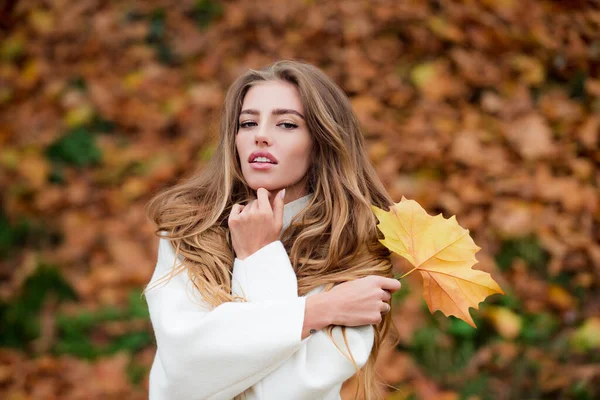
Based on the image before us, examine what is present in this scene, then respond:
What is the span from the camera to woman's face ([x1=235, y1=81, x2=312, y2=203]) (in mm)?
1834

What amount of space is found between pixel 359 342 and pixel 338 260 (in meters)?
0.26

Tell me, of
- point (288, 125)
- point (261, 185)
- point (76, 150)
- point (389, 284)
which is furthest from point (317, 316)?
point (76, 150)

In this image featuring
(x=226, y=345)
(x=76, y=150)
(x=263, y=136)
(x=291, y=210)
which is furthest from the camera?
(x=76, y=150)

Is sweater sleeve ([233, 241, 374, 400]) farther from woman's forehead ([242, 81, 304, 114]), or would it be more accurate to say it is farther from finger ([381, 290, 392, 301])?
woman's forehead ([242, 81, 304, 114])

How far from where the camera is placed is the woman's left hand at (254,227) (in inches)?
69.2

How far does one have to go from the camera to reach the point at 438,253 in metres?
1.71

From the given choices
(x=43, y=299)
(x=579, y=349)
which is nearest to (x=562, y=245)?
(x=579, y=349)

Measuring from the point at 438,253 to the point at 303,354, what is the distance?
436mm

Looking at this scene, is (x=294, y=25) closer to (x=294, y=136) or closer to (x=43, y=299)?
(x=43, y=299)

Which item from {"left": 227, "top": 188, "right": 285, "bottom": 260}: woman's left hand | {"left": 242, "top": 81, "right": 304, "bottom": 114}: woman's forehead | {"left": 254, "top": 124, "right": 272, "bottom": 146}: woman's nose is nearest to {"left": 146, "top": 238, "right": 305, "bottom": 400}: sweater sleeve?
{"left": 227, "top": 188, "right": 285, "bottom": 260}: woman's left hand

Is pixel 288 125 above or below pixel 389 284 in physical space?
above

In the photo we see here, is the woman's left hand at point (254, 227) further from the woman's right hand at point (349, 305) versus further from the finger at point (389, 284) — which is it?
the finger at point (389, 284)

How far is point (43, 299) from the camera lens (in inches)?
166

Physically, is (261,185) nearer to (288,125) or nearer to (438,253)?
(288,125)
